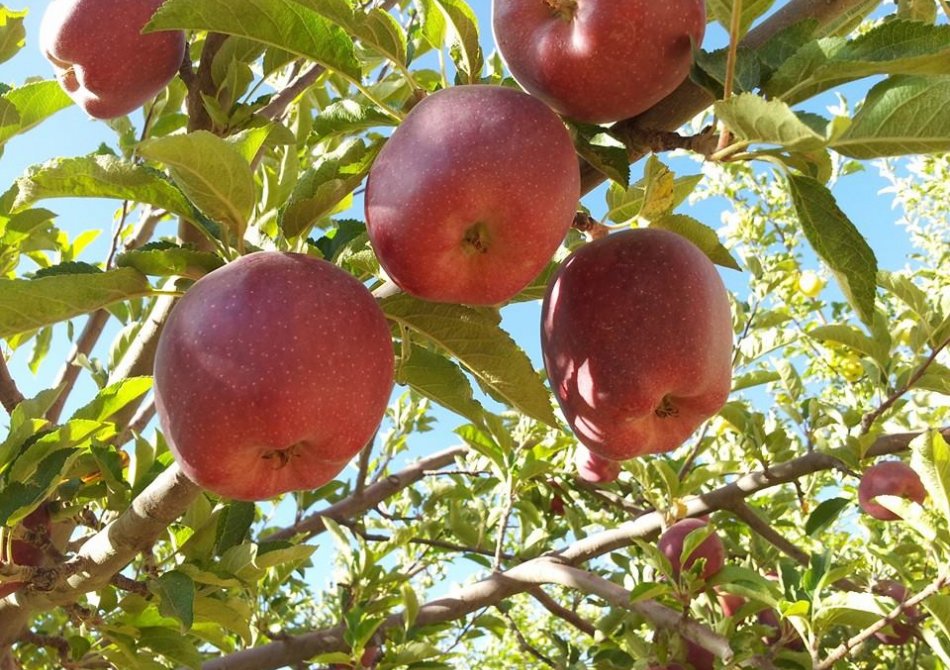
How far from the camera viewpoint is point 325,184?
119 centimetres

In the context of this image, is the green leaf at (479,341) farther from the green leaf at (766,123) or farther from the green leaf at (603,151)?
the green leaf at (766,123)

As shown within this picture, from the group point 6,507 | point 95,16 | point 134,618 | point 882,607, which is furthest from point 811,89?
point 134,618

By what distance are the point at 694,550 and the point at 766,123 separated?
1.96m

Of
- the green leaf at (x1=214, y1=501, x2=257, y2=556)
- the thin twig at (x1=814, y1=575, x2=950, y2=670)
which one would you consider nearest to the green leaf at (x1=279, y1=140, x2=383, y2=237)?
the green leaf at (x1=214, y1=501, x2=257, y2=556)

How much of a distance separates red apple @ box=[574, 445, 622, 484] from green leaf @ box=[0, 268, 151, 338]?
2212 millimetres

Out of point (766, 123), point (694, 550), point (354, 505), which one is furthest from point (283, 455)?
point (354, 505)

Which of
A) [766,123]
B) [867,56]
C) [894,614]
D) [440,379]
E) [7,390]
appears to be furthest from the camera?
[7,390]

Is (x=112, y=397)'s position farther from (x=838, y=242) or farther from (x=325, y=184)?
(x=838, y=242)

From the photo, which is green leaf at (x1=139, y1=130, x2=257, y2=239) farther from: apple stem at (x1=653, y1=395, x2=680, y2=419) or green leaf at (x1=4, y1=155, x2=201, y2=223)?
apple stem at (x1=653, y1=395, x2=680, y2=419)

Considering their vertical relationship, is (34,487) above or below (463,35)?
below

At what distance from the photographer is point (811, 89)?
1039 millimetres

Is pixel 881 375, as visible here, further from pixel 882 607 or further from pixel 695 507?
pixel 882 607

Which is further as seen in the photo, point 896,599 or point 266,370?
point 896,599

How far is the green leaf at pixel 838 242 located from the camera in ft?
3.34
